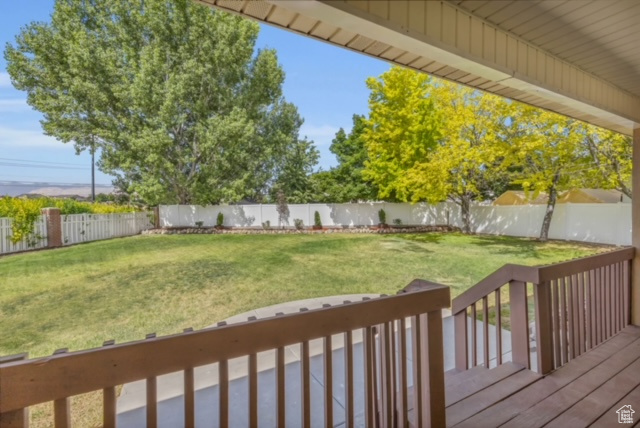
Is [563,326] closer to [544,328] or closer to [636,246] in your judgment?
[544,328]

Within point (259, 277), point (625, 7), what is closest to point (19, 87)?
point (259, 277)

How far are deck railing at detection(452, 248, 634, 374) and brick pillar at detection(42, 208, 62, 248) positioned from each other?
1103 centimetres

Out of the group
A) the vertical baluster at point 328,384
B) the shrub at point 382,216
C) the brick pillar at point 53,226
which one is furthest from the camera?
the shrub at point 382,216

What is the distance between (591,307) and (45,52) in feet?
57.8

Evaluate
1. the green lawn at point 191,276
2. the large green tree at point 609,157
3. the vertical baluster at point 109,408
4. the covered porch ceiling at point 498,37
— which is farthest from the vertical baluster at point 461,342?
the large green tree at point 609,157

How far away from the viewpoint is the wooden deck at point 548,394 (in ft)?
5.92

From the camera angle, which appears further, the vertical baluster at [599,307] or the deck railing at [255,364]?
the vertical baluster at [599,307]

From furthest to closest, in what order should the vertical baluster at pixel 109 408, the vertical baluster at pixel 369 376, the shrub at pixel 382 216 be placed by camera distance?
the shrub at pixel 382 216 → the vertical baluster at pixel 369 376 → the vertical baluster at pixel 109 408

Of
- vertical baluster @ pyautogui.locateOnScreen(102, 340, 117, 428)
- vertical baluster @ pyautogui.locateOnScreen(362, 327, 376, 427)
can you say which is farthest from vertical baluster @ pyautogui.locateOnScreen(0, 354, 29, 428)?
vertical baluster @ pyautogui.locateOnScreen(362, 327, 376, 427)

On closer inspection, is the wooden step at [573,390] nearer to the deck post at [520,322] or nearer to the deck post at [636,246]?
the deck post at [520,322]

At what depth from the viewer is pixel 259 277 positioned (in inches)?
259

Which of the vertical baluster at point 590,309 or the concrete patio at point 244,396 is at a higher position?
A: the vertical baluster at point 590,309

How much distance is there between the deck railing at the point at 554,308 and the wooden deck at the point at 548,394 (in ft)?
0.35

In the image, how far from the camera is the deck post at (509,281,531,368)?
2.18 meters
